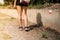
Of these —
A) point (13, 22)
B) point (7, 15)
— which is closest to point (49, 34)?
point (13, 22)

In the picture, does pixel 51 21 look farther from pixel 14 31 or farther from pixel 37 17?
pixel 14 31

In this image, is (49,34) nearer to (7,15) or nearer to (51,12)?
(51,12)

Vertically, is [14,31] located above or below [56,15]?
below

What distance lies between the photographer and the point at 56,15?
881 cm

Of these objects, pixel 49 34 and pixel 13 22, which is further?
pixel 13 22

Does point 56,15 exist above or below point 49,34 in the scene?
above

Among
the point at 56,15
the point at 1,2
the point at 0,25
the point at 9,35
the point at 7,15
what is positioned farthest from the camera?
the point at 1,2

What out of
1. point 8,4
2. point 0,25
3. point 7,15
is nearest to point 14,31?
point 0,25

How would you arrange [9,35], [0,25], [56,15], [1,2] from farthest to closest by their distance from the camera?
1. [1,2]
2. [0,25]
3. [56,15]
4. [9,35]

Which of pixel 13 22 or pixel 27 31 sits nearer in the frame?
pixel 27 31

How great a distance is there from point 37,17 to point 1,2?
4.92 meters

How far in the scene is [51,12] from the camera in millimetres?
9062

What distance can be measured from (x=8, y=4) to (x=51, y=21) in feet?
18.7

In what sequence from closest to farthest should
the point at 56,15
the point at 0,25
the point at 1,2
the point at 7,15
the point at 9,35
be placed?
the point at 9,35, the point at 56,15, the point at 0,25, the point at 7,15, the point at 1,2
